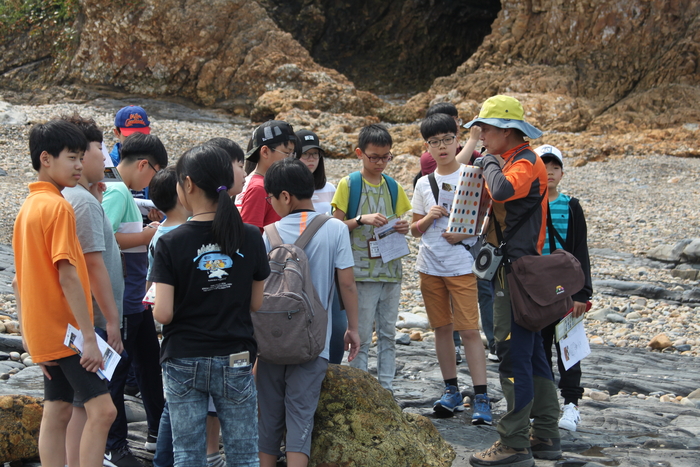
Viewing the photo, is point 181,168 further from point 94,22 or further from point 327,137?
point 94,22

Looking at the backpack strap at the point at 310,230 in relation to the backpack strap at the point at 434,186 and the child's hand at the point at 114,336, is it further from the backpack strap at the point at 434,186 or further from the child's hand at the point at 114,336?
the backpack strap at the point at 434,186

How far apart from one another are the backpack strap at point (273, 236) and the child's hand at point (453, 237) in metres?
1.41

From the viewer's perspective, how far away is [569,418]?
4.06 meters

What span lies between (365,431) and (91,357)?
1277 millimetres

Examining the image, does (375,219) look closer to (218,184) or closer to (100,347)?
(218,184)

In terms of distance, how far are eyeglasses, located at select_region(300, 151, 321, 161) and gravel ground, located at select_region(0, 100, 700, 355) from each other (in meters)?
3.21

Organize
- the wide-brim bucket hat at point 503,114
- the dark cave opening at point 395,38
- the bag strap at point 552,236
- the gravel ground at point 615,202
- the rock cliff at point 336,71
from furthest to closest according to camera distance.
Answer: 1. the dark cave opening at point 395,38
2. the rock cliff at point 336,71
3. the gravel ground at point 615,202
4. the bag strap at point 552,236
5. the wide-brim bucket hat at point 503,114

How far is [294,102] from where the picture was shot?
16562 millimetres

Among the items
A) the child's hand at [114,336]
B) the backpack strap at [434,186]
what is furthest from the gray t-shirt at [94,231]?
the backpack strap at [434,186]

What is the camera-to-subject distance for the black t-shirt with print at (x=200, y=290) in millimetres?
2568

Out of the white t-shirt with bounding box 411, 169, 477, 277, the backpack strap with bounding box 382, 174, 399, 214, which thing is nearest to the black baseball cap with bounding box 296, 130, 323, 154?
the backpack strap with bounding box 382, 174, 399, 214

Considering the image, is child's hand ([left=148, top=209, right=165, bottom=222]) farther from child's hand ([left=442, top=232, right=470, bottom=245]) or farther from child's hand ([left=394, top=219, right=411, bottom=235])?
child's hand ([left=442, top=232, right=470, bottom=245])

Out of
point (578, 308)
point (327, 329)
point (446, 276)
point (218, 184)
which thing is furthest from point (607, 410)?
point (218, 184)

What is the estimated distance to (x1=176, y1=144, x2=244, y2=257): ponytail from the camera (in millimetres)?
2578
